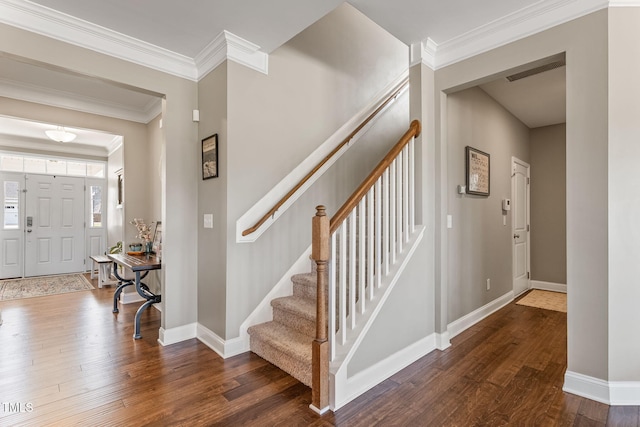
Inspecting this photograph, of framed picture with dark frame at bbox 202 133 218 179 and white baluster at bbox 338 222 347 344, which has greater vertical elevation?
framed picture with dark frame at bbox 202 133 218 179

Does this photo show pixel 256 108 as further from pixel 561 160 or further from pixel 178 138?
pixel 561 160

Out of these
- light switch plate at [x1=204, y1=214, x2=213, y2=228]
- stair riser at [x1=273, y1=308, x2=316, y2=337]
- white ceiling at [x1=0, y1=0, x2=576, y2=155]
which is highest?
white ceiling at [x1=0, y1=0, x2=576, y2=155]

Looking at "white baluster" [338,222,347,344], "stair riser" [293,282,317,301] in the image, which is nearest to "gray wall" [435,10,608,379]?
"white baluster" [338,222,347,344]

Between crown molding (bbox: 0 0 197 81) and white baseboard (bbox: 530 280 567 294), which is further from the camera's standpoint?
white baseboard (bbox: 530 280 567 294)

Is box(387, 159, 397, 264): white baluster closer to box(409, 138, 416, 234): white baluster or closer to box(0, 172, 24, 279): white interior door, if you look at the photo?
box(409, 138, 416, 234): white baluster

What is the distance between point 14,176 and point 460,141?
7445 mm

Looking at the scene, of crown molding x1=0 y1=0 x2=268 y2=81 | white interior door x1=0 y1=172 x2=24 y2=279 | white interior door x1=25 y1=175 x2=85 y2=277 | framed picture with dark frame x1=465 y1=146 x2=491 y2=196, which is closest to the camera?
crown molding x1=0 y1=0 x2=268 y2=81

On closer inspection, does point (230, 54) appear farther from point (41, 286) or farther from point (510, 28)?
point (41, 286)

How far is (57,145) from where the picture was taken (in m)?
6.07

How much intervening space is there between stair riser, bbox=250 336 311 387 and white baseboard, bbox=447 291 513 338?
1.50 meters

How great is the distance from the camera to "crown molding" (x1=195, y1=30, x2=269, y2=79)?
260 centimetres

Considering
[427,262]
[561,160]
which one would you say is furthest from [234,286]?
[561,160]

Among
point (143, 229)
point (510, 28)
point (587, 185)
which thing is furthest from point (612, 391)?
point (143, 229)

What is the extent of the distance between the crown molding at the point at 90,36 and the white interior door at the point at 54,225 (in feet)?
16.7
